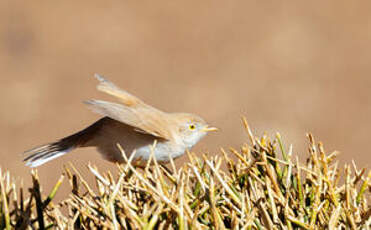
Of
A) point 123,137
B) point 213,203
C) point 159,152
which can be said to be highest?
point 123,137

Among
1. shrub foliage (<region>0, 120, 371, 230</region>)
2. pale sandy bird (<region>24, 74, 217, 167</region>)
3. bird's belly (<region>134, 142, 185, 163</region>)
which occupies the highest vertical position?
pale sandy bird (<region>24, 74, 217, 167</region>)

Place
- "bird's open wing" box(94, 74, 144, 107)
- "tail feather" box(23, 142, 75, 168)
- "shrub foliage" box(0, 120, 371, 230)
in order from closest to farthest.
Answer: "shrub foliage" box(0, 120, 371, 230), "bird's open wing" box(94, 74, 144, 107), "tail feather" box(23, 142, 75, 168)

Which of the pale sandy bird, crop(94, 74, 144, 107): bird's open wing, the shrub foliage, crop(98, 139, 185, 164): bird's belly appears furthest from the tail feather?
the shrub foliage

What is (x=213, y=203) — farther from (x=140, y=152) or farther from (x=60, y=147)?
(x=60, y=147)

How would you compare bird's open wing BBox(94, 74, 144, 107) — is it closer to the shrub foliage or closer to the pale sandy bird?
the pale sandy bird

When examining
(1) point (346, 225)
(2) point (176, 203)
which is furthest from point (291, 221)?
(2) point (176, 203)

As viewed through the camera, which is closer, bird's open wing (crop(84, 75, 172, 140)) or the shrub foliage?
the shrub foliage

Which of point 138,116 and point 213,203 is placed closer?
point 213,203

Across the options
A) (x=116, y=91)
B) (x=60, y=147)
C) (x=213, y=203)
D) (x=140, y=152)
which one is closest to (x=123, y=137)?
(x=140, y=152)
